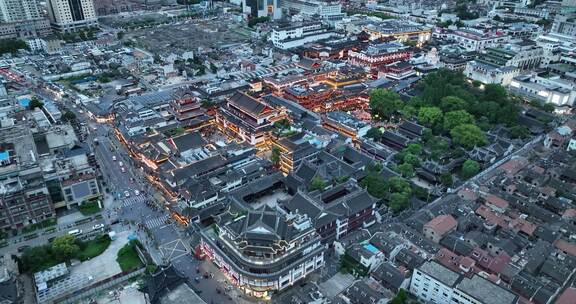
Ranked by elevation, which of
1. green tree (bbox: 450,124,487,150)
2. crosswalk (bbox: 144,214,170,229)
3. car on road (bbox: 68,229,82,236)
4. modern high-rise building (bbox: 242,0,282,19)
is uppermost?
modern high-rise building (bbox: 242,0,282,19)

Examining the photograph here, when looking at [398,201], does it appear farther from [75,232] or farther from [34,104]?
[34,104]

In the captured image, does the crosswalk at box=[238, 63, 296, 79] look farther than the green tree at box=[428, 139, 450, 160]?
Yes

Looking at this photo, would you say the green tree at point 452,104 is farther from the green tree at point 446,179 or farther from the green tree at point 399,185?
the green tree at point 399,185

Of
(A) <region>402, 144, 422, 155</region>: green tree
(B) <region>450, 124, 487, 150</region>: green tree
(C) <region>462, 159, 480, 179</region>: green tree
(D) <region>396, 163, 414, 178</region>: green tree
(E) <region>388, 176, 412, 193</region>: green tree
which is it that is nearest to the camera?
(E) <region>388, 176, 412, 193</region>: green tree

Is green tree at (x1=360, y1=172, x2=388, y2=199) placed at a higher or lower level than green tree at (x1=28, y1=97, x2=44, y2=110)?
lower

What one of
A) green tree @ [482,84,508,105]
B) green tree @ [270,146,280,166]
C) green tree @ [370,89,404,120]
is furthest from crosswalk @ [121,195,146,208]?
green tree @ [482,84,508,105]

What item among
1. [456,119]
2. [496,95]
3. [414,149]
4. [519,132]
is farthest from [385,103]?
[519,132]

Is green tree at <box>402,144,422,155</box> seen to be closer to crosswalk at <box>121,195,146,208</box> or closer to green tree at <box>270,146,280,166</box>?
green tree at <box>270,146,280,166</box>
